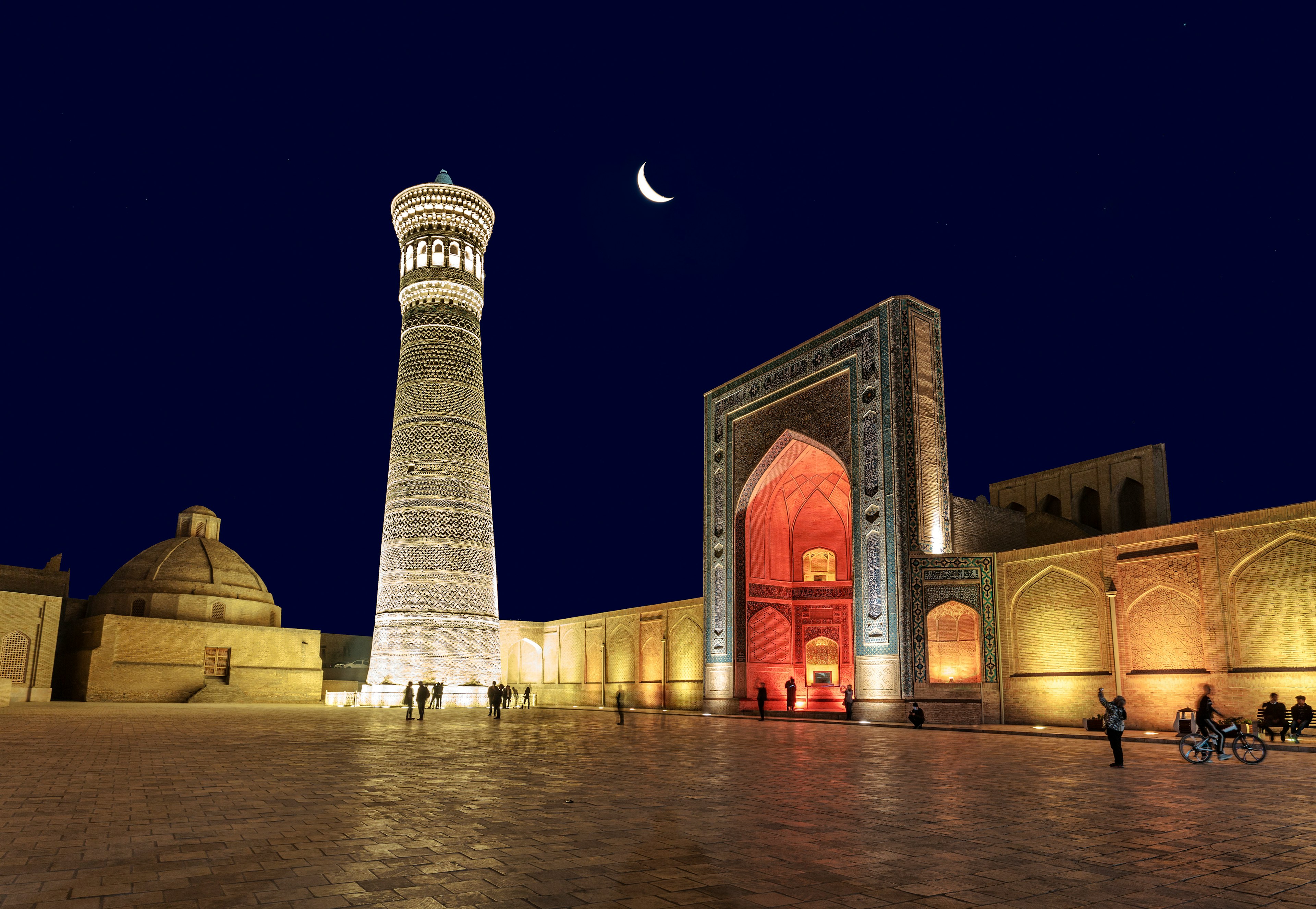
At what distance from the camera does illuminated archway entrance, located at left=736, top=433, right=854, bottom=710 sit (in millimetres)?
20672

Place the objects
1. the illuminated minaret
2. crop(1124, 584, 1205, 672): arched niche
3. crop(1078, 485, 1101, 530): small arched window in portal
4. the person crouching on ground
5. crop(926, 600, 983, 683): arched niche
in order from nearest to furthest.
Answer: the person crouching on ground, crop(1124, 584, 1205, 672): arched niche, crop(926, 600, 983, 683): arched niche, crop(1078, 485, 1101, 530): small arched window in portal, the illuminated minaret

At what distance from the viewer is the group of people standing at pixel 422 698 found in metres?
17.3

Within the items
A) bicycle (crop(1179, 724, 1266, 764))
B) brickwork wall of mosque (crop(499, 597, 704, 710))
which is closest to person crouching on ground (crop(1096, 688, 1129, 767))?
bicycle (crop(1179, 724, 1266, 764))

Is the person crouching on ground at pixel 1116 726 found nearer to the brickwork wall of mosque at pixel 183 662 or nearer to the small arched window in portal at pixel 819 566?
the small arched window in portal at pixel 819 566

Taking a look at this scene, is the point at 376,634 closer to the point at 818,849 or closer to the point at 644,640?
the point at 644,640

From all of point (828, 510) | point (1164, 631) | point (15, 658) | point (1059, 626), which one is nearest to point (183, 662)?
point (15, 658)

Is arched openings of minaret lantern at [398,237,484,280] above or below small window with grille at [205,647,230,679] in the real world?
above

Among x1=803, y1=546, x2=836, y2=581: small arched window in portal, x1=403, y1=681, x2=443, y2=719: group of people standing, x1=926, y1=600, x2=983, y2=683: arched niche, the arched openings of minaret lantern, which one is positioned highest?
the arched openings of minaret lantern

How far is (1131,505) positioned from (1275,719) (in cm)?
1076

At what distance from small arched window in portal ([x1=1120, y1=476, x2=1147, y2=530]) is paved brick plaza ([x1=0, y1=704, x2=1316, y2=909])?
39.6 feet

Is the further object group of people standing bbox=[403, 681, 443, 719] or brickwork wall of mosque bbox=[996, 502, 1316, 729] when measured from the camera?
group of people standing bbox=[403, 681, 443, 719]

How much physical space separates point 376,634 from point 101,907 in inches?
870

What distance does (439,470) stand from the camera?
2441cm

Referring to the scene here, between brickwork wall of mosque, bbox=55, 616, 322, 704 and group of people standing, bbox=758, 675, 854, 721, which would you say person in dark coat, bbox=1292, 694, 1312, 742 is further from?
brickwork wall of mosque, bbox=55, 616, 322, 704
